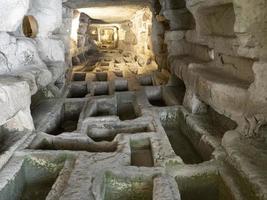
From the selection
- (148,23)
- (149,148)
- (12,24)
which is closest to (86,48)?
(148,23)

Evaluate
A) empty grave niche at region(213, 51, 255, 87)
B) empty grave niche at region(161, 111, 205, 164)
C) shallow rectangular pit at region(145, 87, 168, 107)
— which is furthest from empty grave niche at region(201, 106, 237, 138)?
shallow rectangular pit at region(145, 87, 168, 107)

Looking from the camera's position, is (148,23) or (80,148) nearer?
(80,148)

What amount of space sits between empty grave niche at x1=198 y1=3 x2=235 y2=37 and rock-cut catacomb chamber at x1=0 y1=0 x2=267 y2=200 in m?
0.02

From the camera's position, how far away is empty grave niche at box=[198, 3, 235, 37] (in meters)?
3.87

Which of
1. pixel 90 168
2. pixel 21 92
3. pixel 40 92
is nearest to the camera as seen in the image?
pixel 90 168

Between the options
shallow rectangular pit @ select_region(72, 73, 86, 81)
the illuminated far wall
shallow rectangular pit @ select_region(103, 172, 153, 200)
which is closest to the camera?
shallow rectangular pit @ select_region(103, 172, 153, 200)

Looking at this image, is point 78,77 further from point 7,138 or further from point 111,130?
point 7,138

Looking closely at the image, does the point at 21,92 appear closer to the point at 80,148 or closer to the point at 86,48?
the point at 80,148

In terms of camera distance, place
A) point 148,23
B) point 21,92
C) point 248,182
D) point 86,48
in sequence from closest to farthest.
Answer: point 248,182, point 21,92, point 148,23, point 86,48

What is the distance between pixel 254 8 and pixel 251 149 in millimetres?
1557

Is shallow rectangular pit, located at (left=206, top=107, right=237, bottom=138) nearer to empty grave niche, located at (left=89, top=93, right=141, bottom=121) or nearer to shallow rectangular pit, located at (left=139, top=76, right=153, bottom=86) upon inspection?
empty grave niche, located at (left=89, top=93, right=141, bottom=121)

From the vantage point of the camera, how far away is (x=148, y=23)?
9.58m

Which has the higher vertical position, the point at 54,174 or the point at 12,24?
the point at 12,24

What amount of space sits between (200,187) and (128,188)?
0.76 metres
